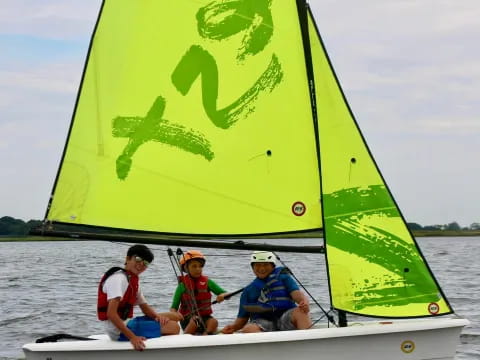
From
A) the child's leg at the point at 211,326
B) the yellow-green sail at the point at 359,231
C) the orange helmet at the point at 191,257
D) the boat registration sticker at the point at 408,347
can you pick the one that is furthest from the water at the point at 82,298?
the boat registration sticker at the point at 408,347

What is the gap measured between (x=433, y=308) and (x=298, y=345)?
1491mm

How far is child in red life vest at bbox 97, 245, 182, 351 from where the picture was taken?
28.3ft

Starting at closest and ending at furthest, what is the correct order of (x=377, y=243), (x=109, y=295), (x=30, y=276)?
(x=109, y=295)
(x=377, y=243)
(x=30, y=276)

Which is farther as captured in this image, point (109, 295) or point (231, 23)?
point (231, 23)

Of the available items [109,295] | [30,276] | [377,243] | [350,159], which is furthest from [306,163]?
[30,276]

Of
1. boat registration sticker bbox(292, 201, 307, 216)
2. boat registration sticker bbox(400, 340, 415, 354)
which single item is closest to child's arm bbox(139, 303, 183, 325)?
boat registration sticker bbox(292, 201, 307, 216)

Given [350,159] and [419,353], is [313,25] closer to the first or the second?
[350,159]

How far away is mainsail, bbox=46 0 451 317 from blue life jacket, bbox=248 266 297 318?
17.9 inches

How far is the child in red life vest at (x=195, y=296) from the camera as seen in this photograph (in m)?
10.0

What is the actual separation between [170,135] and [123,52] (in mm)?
988

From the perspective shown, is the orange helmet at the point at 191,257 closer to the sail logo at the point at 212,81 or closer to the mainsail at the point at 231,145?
A: the mainsail at the point at 231,145

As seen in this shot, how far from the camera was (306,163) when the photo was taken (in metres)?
9.70

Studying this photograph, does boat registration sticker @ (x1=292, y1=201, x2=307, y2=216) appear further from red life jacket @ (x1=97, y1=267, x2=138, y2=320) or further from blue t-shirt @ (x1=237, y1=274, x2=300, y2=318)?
red life jacket @ (x1=97, y1=267, x2=138, y2=320)

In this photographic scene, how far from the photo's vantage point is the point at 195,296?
10.1m
